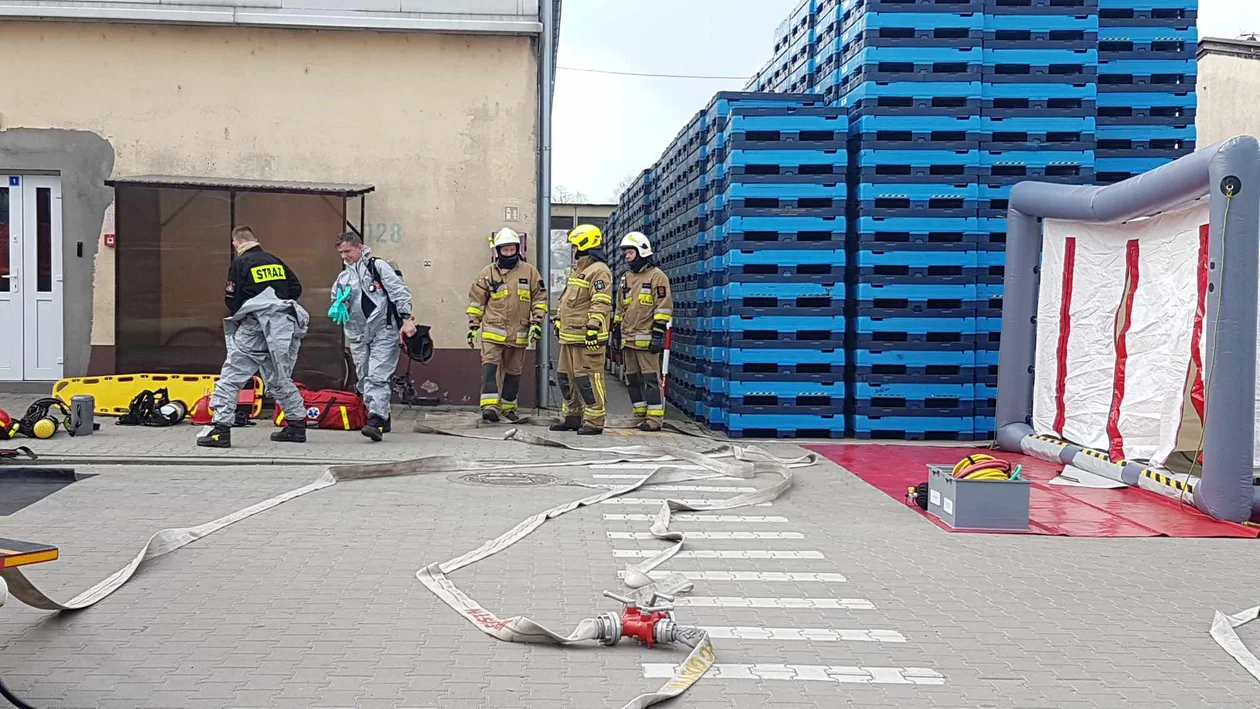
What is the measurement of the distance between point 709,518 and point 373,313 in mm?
5068

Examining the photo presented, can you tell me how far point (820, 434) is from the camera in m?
13.5

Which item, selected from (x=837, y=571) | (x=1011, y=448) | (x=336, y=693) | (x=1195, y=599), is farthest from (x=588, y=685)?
(x=1011, y=448)

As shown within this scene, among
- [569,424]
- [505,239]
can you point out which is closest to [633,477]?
[569,424]

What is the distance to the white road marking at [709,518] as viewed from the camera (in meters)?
8.45

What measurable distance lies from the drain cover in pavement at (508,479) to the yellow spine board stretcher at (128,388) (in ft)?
14.3

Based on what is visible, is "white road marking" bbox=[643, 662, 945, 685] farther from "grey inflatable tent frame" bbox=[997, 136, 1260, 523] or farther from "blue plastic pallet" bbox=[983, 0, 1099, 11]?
"blue plastic pallet" bbox=[983, 0, 1099, 11]

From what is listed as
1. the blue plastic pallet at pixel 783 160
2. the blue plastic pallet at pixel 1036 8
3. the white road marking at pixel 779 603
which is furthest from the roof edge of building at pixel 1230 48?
the white road marking at pixel 779 603

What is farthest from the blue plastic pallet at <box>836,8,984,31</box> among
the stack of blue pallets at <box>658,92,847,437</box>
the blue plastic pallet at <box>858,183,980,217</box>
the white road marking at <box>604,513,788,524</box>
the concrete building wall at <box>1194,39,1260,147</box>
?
the concrete building wall at <box>1194,39,1260,147</box>

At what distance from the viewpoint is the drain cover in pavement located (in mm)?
9922

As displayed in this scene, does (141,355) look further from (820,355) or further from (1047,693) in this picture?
(1047,693)

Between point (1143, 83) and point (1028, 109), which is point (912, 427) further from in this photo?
point (1143, 83)

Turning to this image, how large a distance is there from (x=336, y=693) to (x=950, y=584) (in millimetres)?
3667

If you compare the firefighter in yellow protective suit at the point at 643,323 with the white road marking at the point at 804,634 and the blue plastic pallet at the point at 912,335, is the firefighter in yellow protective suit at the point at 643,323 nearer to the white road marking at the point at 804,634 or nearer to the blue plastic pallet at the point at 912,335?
the blue plastic pallet at the point at 912,335

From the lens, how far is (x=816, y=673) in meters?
5.04
